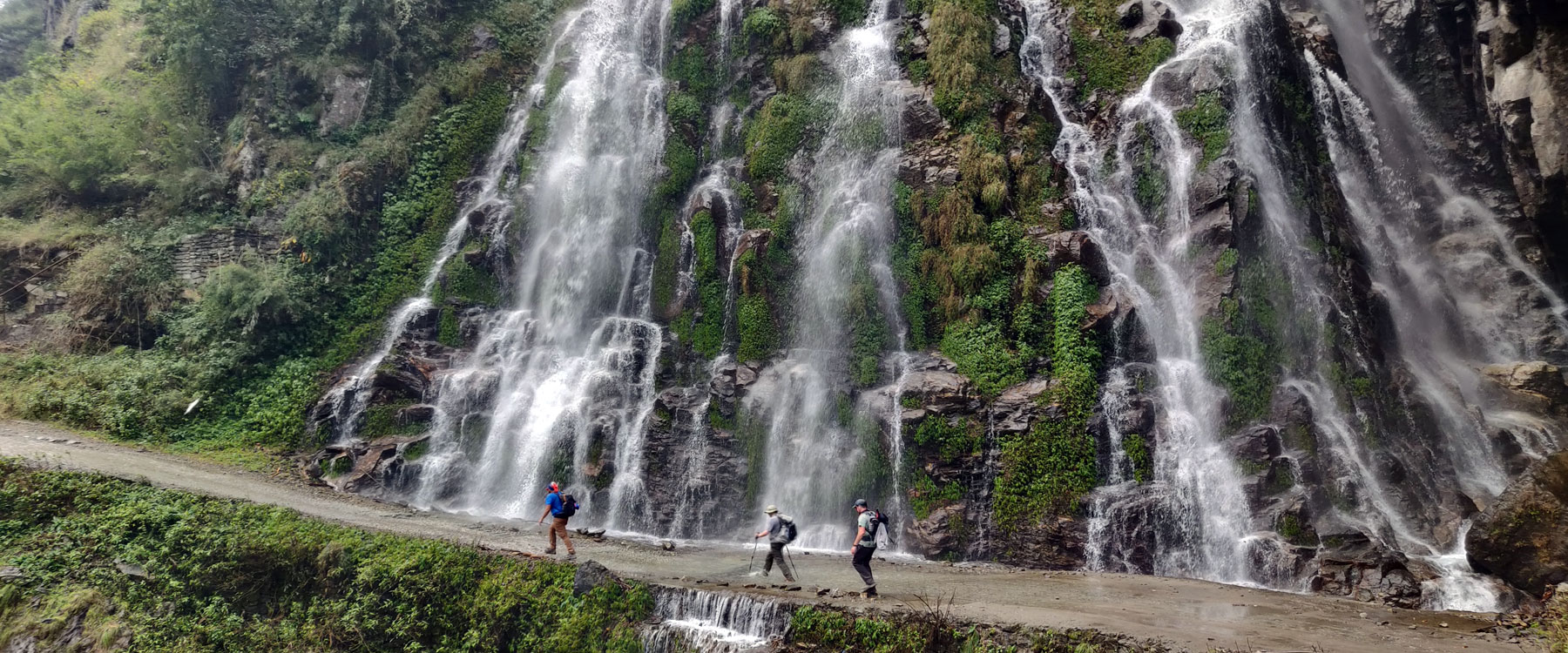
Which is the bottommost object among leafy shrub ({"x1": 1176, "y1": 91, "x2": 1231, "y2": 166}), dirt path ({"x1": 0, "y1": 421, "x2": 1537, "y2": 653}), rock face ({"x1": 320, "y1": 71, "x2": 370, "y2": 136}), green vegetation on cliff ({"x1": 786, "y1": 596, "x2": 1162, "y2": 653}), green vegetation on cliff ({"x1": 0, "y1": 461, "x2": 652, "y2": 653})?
green vegetation on cliff ({"x1": 0, "y1": 461, "x2": 652, "y2": 653})

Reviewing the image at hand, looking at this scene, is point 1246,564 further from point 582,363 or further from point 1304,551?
point 582,363

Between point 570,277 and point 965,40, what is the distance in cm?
1328

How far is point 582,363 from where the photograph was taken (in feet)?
68.2

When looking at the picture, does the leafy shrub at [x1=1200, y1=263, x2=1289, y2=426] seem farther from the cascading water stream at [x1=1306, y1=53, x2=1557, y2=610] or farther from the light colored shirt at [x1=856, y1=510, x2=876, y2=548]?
the light colored shirt at [x1=856, y1=510, x2=876, y2=548]

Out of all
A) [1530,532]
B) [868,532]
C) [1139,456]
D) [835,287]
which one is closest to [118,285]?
[835,287]

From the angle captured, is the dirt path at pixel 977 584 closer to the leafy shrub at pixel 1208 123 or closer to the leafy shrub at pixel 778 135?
the leafy shrub at pixel 1208 123

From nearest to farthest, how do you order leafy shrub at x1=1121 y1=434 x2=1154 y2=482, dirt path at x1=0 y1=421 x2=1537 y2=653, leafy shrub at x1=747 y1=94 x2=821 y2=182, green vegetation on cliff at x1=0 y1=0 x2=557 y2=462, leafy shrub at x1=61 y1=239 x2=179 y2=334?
1. dirt path at x1=0 y1=421 x2=1537 y2=653
2. leafy shrub at x1=1121 y1=434 x2=1154 y2=482
3. green vegetation on cliff at x1=0 y1=0 x2=557 y2=462
4. leafy shrub at x1=61 y1=239 x2=179 y2=334
5. leafy shrub at x1=747 y1=94 x2=821 y2=182

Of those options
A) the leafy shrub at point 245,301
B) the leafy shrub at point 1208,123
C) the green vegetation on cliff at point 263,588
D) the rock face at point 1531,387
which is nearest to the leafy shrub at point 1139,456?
the leafy shrub at point 1208,123

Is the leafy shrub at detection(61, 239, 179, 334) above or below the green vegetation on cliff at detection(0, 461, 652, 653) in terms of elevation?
above

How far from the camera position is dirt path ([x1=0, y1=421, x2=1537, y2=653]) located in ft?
32.0

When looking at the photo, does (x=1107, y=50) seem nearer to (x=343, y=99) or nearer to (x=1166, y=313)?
(x=1166, y=313)

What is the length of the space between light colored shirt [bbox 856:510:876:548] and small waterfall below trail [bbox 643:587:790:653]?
1.51m

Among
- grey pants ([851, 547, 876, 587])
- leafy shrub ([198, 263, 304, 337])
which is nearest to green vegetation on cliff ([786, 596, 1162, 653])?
grey pants ([851, 547, 876, 587])

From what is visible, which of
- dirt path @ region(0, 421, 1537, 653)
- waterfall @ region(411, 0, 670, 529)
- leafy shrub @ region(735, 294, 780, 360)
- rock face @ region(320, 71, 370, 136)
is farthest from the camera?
rock face @ region(320, 71, 370, 136)
